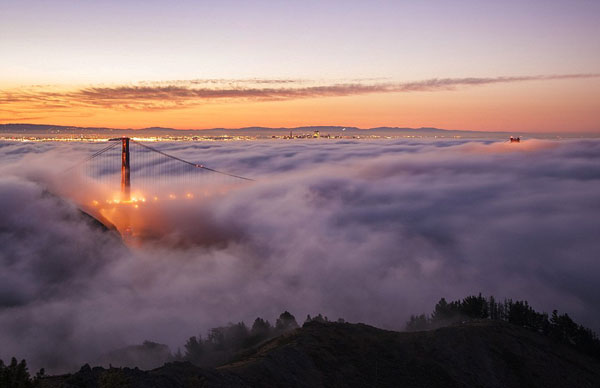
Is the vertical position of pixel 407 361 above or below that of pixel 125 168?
below

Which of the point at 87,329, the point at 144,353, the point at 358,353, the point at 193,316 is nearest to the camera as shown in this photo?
the point at 358,353

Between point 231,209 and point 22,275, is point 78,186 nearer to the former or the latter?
point 231,209

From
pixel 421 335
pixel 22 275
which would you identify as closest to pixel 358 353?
pixel 421 335

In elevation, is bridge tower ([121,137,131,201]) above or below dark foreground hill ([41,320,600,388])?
above

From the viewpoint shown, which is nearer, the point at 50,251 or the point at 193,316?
the point at 193,316

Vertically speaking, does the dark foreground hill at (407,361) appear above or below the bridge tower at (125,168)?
below

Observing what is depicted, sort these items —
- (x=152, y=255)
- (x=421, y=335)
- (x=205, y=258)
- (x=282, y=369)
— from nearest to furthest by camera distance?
1. (x=282, y=369)
2. (x=421, y=335)
3. (x=152, y=255)
4. (x=205, y=258)

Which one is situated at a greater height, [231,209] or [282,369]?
[282,369]

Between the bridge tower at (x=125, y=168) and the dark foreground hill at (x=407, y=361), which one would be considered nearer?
the dark foreground hill at (x=407, y=361)
